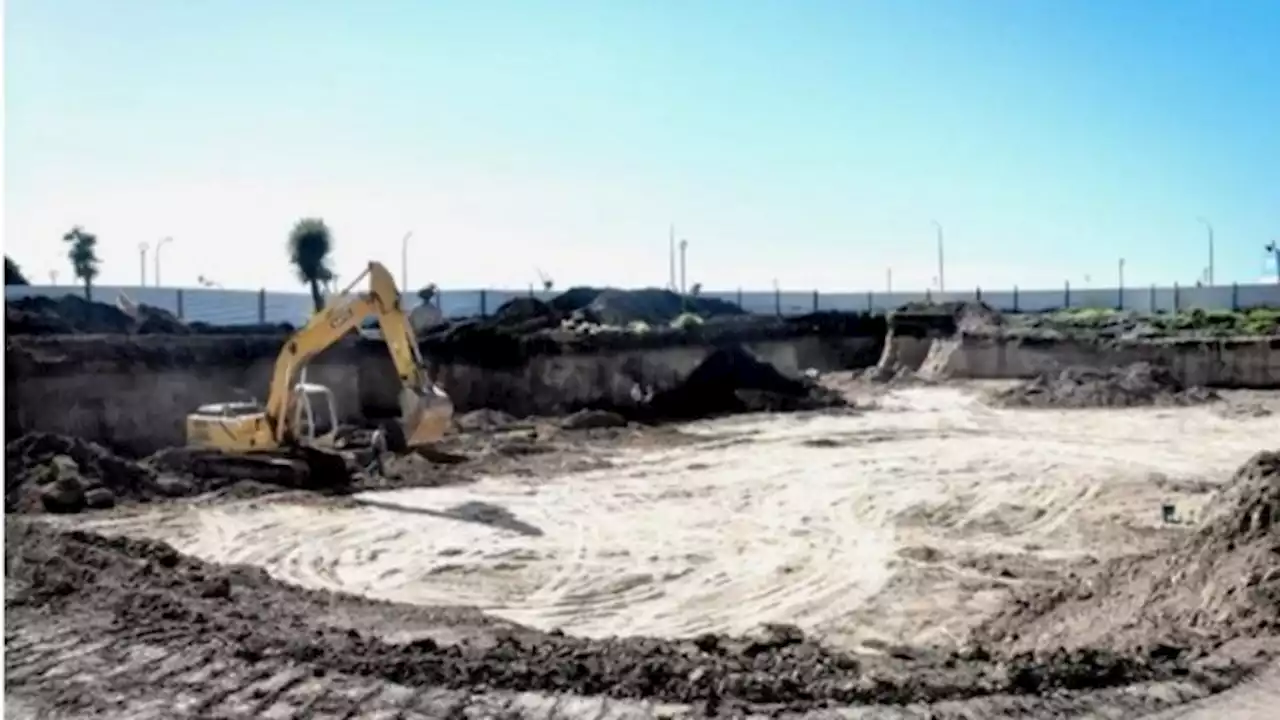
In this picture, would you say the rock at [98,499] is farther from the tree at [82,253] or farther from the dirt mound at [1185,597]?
the tree at [82,253]

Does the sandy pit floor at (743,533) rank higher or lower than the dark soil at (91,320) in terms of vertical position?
lower

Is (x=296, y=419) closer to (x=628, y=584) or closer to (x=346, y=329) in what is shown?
(x=346, y=329)

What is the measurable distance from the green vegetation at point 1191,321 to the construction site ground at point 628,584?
15933 millimetres

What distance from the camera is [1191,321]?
35062 mm

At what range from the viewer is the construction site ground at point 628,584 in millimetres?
5387

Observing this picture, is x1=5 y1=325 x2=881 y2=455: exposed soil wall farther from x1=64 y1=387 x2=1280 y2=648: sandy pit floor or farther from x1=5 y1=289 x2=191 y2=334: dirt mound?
x1=64 y1=387 x2=1280 y2=648: sandy pit floor

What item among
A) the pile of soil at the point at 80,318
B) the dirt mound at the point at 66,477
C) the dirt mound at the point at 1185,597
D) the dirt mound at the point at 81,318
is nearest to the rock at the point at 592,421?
the dirt mound at the point at 66,477

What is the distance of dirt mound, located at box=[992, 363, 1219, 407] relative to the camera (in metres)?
24.7

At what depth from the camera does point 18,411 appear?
656 inches

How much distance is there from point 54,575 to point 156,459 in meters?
6.85

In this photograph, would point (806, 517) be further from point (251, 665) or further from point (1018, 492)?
point (251, 665)

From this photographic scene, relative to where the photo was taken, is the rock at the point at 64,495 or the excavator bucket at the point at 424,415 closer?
the rock at the point at 64,495

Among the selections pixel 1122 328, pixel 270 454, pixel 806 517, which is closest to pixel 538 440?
pixel 270 454

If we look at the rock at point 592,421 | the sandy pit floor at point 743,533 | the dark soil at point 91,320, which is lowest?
the sandy pit floor at point 743,533
